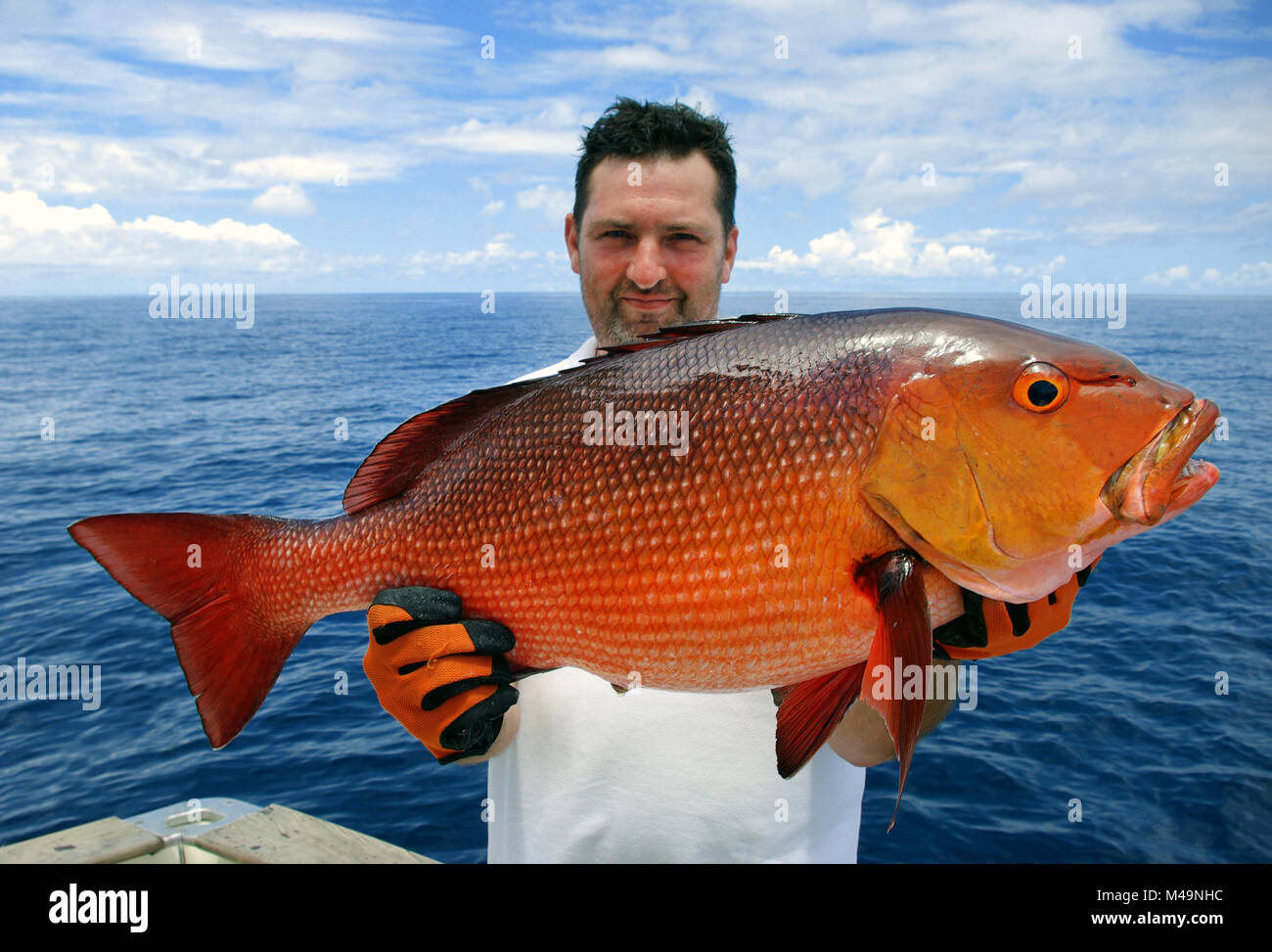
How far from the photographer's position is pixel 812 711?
84.4 inches

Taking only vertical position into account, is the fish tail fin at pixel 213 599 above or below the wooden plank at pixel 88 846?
above

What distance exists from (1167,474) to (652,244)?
218 centimetres

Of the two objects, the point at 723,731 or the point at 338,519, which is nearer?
the point at 338,519

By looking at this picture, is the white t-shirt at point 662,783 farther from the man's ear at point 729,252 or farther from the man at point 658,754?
the man's ear at point 729,252

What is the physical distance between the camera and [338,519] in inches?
98.7

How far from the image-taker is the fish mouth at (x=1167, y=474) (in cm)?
183

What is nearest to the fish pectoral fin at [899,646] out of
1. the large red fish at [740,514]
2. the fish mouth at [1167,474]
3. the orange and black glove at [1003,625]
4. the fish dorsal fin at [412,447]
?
the large red fish at [740,514]

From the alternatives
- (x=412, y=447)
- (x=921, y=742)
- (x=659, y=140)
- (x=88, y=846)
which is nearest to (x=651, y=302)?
(x=659, y=140)

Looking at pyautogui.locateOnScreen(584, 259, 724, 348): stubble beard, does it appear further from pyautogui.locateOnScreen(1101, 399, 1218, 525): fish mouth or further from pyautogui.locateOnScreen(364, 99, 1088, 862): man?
pyautogui.locateOnScreen(1101, 399, 1218, 525): fish mouth

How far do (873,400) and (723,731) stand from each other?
62.6 inches
